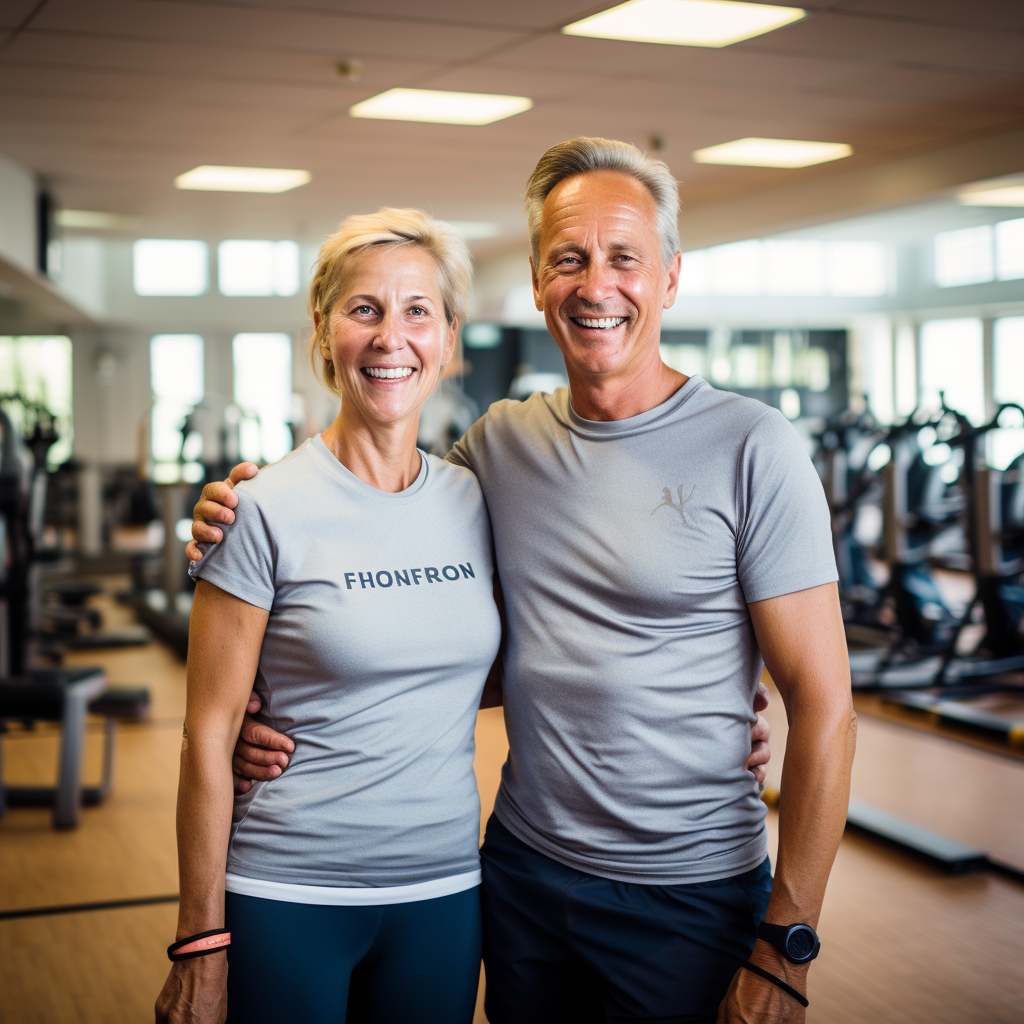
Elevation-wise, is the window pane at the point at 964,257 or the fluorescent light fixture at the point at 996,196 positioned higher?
the window pane at the point at 964,257

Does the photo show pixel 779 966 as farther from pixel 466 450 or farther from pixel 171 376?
pixel 171 376

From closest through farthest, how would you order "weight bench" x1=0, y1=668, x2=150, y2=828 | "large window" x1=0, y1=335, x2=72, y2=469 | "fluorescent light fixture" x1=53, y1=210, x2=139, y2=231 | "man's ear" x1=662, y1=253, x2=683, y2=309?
"man's ear" x1=662, y1=253, x2=683, y2=309, "weight bench" x1=0, y1=668, x2=150, y2=828, "fluorescent light fixture" x1=53, y1=210, x2=139, y2=231, "large window" x1=0, y1=335, x2=72, y2=469

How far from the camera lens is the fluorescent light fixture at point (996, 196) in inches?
272

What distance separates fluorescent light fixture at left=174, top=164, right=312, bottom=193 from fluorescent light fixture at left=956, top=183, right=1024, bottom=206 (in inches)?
166

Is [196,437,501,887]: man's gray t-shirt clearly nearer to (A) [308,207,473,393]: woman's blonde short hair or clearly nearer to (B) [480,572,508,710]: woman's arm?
(B) [480,572,508,710]: woman's arm

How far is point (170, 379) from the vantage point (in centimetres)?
1388

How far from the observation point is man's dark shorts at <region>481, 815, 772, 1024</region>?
1378 mm

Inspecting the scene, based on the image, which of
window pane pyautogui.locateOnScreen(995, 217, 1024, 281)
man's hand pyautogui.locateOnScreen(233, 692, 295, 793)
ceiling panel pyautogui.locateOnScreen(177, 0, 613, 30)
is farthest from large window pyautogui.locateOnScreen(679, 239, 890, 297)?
man's hand pyautogui.locateOnScreen(233, 692, 295, 793)

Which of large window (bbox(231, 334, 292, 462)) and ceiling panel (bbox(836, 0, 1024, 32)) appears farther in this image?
large window (bbox(231, 334, 292, 462))

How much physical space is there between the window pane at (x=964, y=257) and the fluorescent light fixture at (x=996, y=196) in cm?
404

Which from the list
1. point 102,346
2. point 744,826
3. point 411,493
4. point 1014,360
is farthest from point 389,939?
point 102,346

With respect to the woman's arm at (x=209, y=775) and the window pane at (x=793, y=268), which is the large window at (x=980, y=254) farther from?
the woman's arm at (x=209, y=775)

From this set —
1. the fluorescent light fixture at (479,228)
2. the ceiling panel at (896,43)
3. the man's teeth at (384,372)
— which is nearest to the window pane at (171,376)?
the fluorescent light fixture at (479,228)

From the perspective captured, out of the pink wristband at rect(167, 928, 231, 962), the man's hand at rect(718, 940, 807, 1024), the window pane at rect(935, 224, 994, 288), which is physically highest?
the window pane at rect(935, 224, 994, 288)
